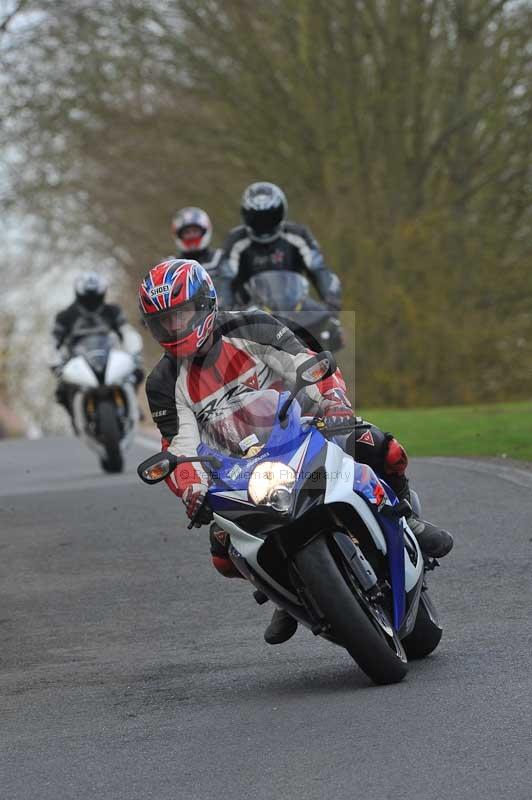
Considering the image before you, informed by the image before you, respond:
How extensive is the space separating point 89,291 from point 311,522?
37.9ft

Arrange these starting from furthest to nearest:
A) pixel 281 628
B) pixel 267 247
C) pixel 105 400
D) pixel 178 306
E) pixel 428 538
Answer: pixel 105 400 < pixel 267 247 < pixel 428 538 < pixel 281 628 < pixel 178 306

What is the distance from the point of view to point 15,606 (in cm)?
892

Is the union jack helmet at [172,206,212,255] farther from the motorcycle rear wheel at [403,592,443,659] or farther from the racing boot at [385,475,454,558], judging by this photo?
the motorcycle rear wheel at [403,592,443,659]

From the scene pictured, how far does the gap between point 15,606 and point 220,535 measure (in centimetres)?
273

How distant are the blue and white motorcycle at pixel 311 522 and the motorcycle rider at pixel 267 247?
27.3 feet

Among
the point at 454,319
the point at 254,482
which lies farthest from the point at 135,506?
the point at 454,319

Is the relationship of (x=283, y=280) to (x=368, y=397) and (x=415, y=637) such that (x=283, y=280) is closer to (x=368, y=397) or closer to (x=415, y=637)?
(x=415, y=637)

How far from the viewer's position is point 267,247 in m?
14.9

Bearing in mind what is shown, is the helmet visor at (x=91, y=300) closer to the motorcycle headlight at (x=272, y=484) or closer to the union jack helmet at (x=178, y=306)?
the union jack helmet at (x=178, y=306)

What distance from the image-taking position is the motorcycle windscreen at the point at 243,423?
633 centimetres

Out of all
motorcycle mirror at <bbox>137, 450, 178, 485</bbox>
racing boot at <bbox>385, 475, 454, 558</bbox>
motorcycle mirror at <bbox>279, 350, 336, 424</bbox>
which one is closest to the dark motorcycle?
racing boot at <bbox>385, 475, 454, 558</bbox>

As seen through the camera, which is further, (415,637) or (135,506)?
(135,506)

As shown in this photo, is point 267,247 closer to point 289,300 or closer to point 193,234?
point 289,300

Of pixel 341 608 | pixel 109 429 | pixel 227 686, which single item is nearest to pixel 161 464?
pixel 341 608
